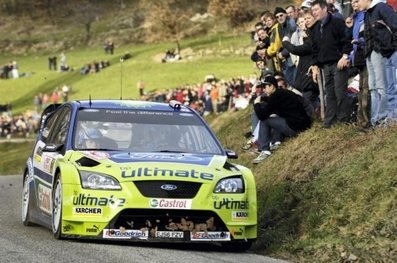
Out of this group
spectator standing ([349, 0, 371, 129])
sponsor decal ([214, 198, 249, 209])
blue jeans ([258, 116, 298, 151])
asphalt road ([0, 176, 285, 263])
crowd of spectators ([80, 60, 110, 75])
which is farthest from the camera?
crowd of spectators ([80, 60, 110, 75])

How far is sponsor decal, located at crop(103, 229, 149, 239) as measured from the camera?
8.95m

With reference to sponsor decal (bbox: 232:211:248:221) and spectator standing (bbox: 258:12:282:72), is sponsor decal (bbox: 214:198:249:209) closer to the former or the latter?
sponsor decal (bbox: 232:211:248:221)

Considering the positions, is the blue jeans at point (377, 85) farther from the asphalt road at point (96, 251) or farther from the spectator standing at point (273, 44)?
the spectator standing at point (273, 44)

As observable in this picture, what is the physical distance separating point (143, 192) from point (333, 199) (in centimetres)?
243

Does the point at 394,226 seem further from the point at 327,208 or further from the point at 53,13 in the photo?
the point at 53,13

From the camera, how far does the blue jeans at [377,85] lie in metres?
11.4

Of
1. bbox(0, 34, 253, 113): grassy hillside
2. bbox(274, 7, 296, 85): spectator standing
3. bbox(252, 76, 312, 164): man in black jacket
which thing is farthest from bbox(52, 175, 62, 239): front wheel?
bbox(0, 34, 253, 113): grassy hillside

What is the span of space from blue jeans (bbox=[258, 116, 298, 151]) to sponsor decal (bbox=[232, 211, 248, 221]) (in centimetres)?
495

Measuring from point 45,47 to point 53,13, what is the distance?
18.8 m

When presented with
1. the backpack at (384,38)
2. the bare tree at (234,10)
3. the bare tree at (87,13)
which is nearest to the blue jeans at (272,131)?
the backpack at (384,38)

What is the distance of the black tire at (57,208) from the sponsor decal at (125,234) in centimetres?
56

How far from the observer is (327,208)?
10.0 meters

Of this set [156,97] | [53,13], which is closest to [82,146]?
[156,97]

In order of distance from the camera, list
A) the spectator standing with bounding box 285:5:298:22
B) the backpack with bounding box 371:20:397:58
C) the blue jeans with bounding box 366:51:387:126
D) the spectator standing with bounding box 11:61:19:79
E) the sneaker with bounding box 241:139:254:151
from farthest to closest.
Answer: the spectator standing with bounding box 11:61:19:79 < the sneaker with bounding box 241:139:254:151 < the spectator standing with bounding box 285:5:298:22 < the blue jeans with bounding box 366:51:387:126 < the backpack with bounding box 371:20:397:58
